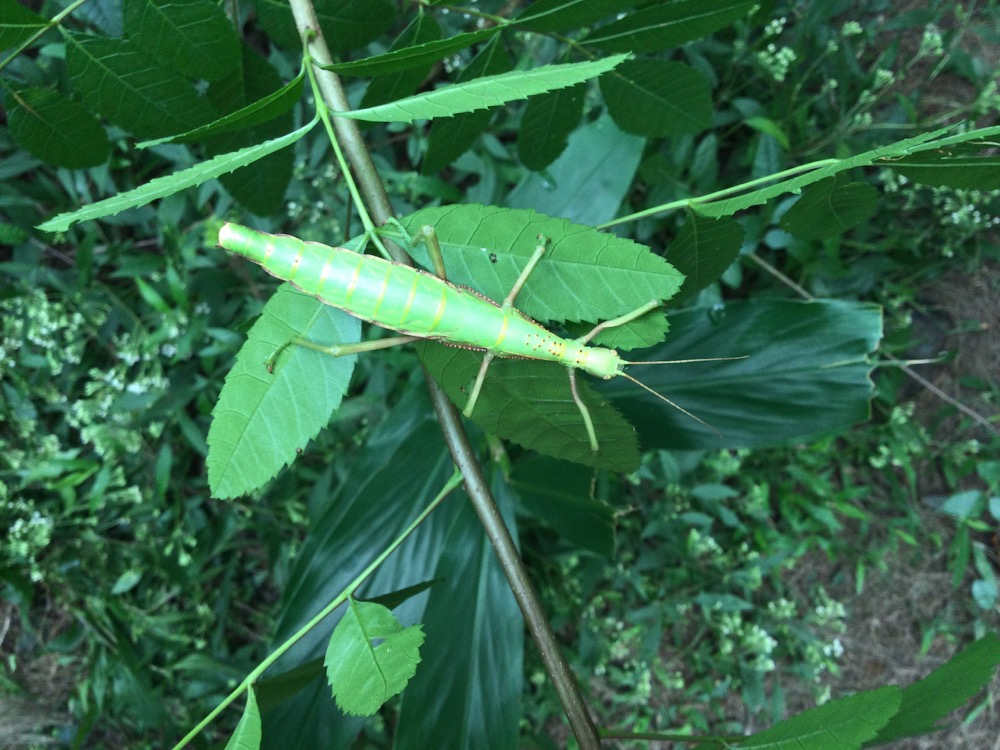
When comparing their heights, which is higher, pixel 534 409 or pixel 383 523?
pixel 534 409

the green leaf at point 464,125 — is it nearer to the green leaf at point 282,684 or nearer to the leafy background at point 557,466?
the leafy background at point 557,466

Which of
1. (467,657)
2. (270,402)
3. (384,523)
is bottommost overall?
(467,657)

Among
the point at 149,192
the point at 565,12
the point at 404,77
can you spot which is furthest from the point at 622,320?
the point at 149,192

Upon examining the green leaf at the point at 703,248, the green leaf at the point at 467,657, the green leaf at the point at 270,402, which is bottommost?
the green leaf at the point at 467,657

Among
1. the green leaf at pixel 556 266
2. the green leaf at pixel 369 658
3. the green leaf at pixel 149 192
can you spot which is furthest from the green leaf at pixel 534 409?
the green leaf at pixel 149 192

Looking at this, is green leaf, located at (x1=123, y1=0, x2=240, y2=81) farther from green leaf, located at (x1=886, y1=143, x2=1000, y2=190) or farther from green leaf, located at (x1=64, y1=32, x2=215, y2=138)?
green leaf, located at (x1=886, y1=143, x2=1000, y2=190)

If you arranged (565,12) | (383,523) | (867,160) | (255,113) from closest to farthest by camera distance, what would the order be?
(867,160) < (255,113) < (565,12) < (383,523)

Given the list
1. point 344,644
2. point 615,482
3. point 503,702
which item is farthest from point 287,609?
point 615,482

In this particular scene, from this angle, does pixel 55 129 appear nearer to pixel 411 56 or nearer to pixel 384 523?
pixel 411 56
